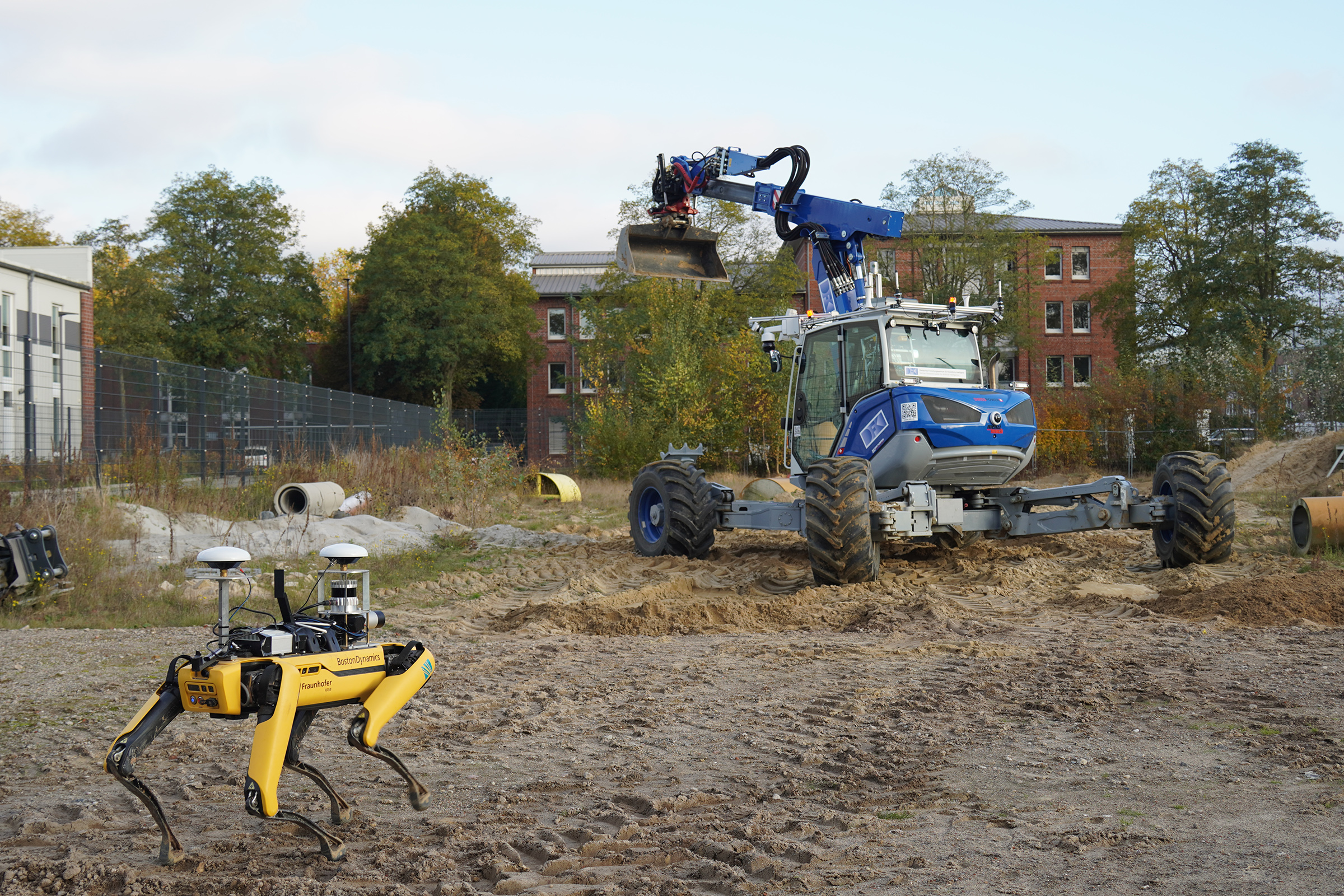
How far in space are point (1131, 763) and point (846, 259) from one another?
8.62 meters

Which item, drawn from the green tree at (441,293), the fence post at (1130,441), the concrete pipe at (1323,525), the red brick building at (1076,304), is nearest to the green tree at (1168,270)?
the red brick building at (1076,304)

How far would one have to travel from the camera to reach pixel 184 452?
17922 millimetres

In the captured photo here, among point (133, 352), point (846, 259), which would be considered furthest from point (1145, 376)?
point (133, 352)

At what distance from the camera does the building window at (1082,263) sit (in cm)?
6031

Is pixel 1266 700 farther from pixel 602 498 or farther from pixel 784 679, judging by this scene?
pixel 602 498

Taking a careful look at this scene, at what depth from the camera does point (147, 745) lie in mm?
3668

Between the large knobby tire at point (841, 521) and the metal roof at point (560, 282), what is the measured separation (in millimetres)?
54833

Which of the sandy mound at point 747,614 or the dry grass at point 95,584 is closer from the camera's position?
the sandy mound at point 747,614

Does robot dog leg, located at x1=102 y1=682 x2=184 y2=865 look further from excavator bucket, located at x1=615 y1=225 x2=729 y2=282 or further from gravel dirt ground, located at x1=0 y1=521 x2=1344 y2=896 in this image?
excavator bucket, located at x1=615 y1=225 x2=729 y2=282

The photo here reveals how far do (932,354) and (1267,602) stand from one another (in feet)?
13.4

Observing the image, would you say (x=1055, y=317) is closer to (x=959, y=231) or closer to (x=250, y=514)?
(x=959, y=231)

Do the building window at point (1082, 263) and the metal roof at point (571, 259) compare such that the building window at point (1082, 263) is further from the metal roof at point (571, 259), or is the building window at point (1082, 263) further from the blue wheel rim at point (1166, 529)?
the blue wheel rim at point (1166, 529)

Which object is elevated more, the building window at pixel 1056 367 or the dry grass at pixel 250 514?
the building window at pixel 1056 367

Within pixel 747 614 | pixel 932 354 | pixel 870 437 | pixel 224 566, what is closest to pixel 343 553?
pixel 224 566
